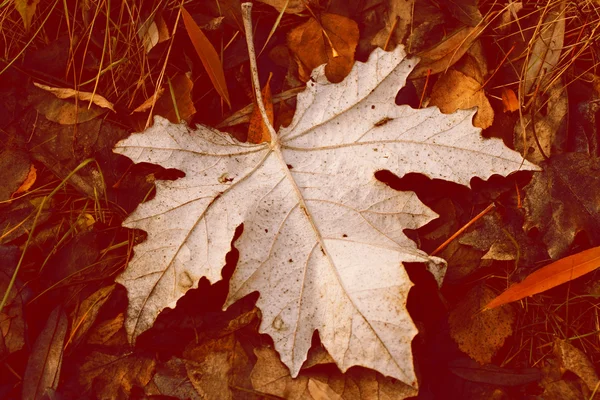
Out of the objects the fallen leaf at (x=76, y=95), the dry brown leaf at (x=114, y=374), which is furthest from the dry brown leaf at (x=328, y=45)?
the dry brown leaf at (x=114, y=374)

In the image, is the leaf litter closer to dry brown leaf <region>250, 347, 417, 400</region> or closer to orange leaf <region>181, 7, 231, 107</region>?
dry brown leaf <region>250, 347, 417, 400</region>

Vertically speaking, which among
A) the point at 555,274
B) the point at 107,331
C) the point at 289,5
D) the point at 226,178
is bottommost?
the point at 107,331

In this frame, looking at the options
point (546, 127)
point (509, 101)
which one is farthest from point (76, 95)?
point (546, 127)

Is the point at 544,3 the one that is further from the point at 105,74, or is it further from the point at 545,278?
the point at 105,74

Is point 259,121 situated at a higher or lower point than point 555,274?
higher

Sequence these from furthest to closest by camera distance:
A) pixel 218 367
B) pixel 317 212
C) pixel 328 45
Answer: pixel 328 45
pixel 218 367
pixel 317 212

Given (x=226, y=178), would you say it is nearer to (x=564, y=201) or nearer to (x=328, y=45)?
(x=328, y=45)

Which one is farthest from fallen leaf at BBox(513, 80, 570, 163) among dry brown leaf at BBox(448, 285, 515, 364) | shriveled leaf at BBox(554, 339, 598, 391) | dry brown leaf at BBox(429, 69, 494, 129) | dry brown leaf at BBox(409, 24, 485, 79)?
shriveled leaf at BBox(554, 339, 598, 391)
